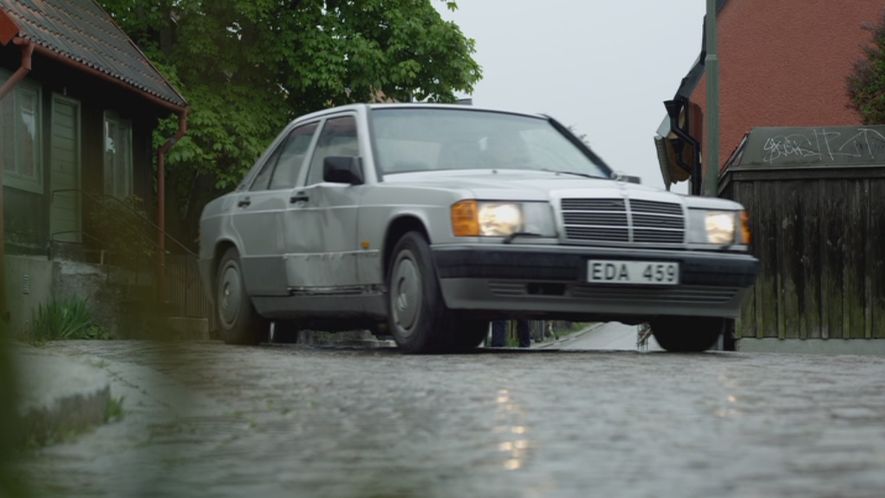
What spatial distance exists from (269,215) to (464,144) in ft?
4.60

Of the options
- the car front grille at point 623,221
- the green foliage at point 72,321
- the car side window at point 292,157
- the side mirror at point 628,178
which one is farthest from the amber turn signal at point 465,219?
the green foliage at point 72,321

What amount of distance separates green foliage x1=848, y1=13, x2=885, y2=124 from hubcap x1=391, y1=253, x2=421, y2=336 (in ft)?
35.7

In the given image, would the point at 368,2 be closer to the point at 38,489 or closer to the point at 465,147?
the point at 465,147

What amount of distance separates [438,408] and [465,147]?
449 centimetres

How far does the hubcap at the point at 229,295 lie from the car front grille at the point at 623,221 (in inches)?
111

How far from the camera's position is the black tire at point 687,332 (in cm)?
899

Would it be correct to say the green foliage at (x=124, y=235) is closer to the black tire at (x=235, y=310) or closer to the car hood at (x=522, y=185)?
the car hood at (x=522, y=185)

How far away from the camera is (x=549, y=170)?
9.25 metres

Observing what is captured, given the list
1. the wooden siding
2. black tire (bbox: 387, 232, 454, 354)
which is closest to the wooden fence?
the wooden siding

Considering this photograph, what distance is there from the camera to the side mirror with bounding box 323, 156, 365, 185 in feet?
28.4

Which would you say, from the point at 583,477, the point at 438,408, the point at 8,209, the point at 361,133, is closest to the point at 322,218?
the point at 361,133

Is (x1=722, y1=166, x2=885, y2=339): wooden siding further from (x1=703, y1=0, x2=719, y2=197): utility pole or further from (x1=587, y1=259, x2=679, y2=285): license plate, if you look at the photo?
(x1=587, y1=259, x2=679, y2=285): license plate

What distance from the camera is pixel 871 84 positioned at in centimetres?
1795

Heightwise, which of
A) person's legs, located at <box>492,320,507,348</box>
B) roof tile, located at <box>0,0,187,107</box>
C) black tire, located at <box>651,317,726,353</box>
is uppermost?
roof tile, located at <box>0,0,187,107</box>
